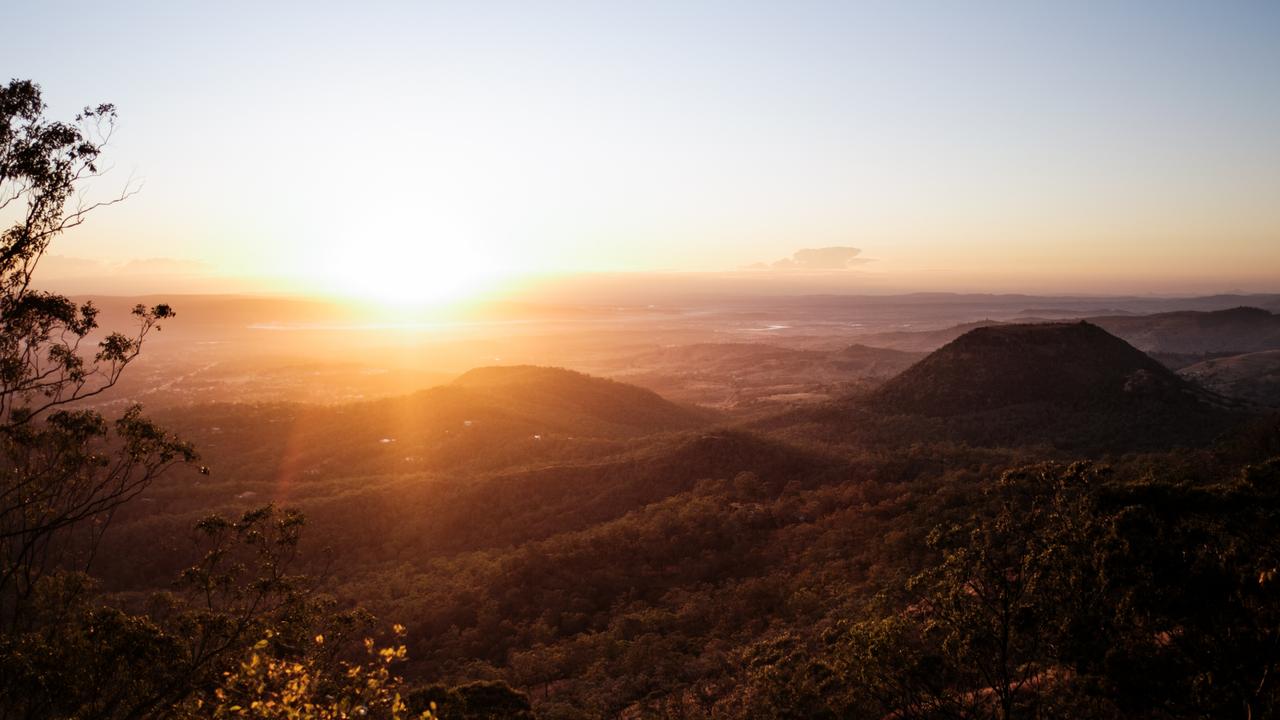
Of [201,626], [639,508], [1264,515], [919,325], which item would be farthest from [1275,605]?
[919,325]

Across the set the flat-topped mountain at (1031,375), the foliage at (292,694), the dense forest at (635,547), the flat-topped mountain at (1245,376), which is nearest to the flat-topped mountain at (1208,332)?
the flat-topped mountain at (1245,376)

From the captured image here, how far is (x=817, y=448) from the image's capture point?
36625mm

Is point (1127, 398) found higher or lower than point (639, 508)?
higher

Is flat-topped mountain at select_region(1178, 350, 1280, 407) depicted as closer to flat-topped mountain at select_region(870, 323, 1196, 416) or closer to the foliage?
flat-topped mountain at select_region(870, 323, 1196, 416)

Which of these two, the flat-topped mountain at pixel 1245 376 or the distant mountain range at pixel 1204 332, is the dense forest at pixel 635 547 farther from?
the distant mountain range at pixel 1204 332

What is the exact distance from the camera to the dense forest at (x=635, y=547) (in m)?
8.79

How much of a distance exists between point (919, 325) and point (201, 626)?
697 feet

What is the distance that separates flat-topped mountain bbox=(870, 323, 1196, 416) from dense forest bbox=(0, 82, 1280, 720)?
0.29 m

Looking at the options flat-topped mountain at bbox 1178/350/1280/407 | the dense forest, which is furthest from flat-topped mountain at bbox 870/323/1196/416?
flat-topped mountain at bbox 1178/350/1280/407

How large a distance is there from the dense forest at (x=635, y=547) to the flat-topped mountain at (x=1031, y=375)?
0.96ft

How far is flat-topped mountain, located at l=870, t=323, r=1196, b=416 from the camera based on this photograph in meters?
43.5

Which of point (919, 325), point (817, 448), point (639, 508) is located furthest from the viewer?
point (919, 325)

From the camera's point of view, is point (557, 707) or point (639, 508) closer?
point (557, 707)

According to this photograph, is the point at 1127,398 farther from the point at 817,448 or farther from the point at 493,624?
the point at 493,624
